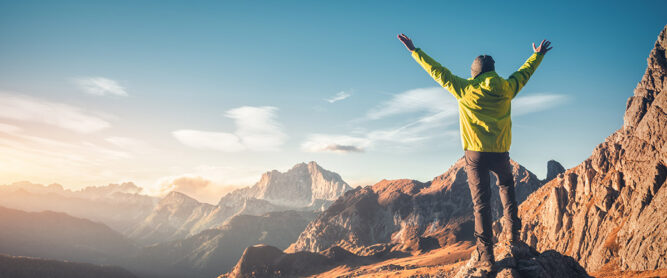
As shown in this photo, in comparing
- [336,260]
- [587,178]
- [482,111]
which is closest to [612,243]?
[587,178]

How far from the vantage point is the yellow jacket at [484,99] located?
616cm

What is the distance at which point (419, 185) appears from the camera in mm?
181000

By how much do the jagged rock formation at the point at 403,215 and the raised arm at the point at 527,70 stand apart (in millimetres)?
124296

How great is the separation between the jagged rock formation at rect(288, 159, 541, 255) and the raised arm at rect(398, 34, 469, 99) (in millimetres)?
124623

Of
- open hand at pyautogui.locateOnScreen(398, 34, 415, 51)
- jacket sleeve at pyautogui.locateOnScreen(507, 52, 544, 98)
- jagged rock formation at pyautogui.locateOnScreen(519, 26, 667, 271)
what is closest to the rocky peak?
jagged rock formation at pyautogui.locateOnScreen(519, 26, 667, 271)

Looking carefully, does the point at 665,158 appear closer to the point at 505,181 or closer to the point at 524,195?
the point at 505,181

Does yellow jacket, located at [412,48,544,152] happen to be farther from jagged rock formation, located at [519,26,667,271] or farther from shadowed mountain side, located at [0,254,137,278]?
shadowed mountain side, located at [0,254,137,278]

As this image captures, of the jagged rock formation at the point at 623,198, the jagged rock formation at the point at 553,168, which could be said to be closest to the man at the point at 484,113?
the jagged rock formation at the point at 623,198

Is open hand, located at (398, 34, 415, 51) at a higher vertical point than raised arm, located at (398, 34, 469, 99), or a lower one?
higher

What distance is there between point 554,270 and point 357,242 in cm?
15034

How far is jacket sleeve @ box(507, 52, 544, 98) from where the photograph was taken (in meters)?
6.24

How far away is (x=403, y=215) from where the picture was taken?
15812cm

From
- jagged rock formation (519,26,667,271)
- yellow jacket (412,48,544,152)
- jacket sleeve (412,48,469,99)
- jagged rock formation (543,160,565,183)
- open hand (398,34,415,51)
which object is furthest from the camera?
jagged rock formation (543,160,565,183)

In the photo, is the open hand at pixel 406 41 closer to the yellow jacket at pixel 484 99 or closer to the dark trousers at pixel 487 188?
the yellow jacket at pixel 484 99
